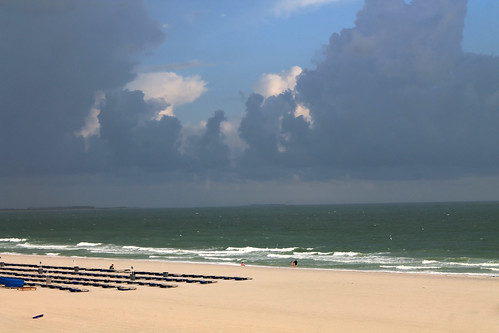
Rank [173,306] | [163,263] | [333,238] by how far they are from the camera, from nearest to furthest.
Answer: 1. [173,306]
2. [163,263]
3. [333,238]

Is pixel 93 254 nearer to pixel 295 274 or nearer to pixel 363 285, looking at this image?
pixel 295 274

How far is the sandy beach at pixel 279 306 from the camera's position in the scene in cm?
2377

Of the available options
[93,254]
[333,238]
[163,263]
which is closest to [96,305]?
[163,263]

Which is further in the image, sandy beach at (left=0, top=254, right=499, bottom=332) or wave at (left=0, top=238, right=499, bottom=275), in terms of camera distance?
wave at (left=0, top=238, right=499, bottom=275)

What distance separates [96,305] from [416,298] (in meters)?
15.8

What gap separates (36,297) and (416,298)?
65.0 ft

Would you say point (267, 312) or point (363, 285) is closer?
point (267, 312)

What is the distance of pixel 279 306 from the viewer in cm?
2886

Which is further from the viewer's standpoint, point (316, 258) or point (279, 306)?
point (316, 258)

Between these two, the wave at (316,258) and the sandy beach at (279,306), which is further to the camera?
the wave at (316,258)

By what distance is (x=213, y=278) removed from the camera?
39.1m

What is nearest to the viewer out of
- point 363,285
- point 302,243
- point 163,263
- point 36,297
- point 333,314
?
point 333,314

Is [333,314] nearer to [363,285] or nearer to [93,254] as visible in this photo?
[363,285]

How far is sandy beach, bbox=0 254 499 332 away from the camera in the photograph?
78.0ft
